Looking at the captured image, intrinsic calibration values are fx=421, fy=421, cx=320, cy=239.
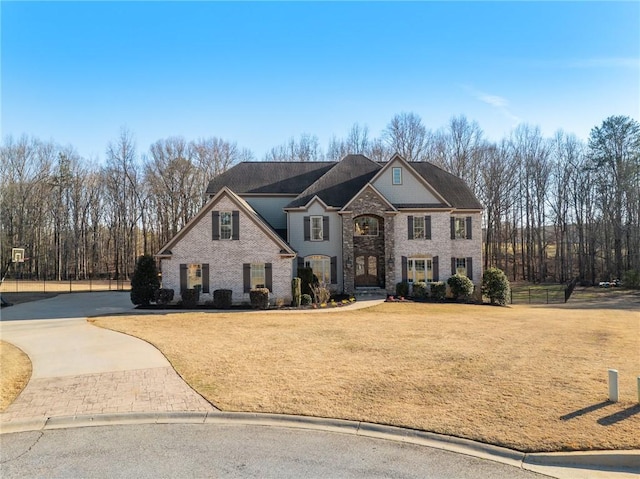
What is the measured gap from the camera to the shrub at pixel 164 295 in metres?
23.0

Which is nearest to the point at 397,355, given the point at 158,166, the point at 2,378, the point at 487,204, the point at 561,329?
the point at 561,329

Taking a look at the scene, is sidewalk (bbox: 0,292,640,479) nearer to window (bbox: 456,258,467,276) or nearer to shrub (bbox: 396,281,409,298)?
shrub (bbox: 396,281,409,298)

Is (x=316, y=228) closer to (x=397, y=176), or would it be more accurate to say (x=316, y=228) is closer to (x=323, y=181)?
(x=323, y=181)

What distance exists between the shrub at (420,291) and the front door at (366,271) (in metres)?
3.16

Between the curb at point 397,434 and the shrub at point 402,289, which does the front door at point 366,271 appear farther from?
the curb at point 397,434

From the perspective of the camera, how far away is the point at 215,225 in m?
23.6

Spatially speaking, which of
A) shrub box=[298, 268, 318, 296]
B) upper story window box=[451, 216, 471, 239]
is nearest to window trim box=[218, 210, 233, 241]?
shrub box=[298, 268, 318, 296]

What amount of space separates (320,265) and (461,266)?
32.5 feet

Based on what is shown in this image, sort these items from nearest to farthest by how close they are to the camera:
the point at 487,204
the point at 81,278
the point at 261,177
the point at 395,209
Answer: the point at 395,209 → the point at 261,177 → the point at 487,204 → the point at 81,278

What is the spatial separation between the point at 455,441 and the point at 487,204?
45.4 metres

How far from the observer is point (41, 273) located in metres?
51.2

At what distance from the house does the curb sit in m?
16.5

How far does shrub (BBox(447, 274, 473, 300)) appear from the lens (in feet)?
86.9

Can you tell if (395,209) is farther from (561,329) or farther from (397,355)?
(397,355)
